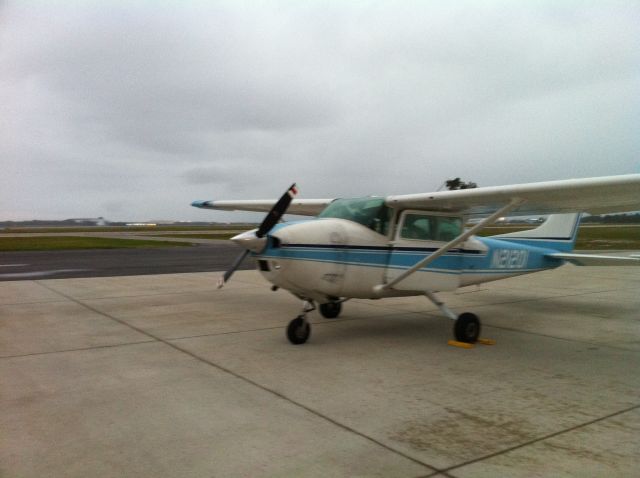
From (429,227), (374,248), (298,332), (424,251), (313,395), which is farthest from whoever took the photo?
(429,227)

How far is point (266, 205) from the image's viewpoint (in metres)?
11.2

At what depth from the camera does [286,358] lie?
617cm

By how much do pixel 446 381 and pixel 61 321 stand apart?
6.50 meters

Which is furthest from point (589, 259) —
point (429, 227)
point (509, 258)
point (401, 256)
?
point (401, 256)

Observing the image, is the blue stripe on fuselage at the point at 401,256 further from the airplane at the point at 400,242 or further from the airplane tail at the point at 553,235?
the airplane tail at the point at 553,235

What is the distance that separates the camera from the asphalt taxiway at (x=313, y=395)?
343 cm

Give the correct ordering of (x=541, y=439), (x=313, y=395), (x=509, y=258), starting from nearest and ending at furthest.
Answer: (x=541, y=439)
(x=313, y=395)
(x=509, y=258)

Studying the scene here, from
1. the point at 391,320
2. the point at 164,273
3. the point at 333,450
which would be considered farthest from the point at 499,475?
the point at 164,273

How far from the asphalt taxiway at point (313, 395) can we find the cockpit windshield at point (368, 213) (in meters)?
1.67

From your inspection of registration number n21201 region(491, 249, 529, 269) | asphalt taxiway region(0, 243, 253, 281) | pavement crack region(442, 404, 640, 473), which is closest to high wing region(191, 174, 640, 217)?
registration number n21201 region(491, 249, 529, 269)

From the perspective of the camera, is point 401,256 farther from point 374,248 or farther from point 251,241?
point 251,241

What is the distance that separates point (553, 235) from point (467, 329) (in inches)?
177

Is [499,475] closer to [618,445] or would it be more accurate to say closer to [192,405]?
[618,445]

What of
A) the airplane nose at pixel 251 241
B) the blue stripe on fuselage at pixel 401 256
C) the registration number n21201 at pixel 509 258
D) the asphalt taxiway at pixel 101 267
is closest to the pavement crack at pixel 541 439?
the blue stripe on fuselage at pixel 401 256
